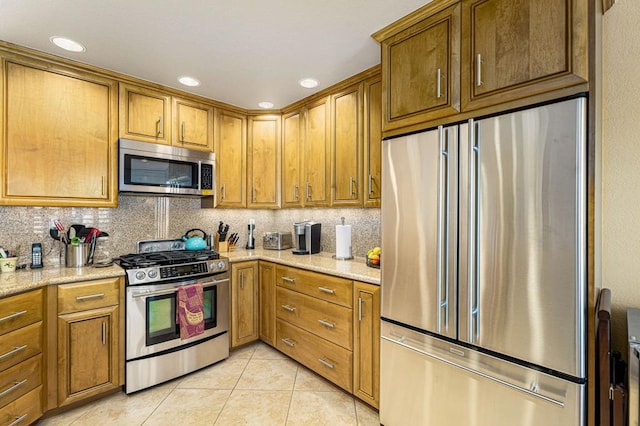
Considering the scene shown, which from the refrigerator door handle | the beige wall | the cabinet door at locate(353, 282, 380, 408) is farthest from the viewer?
the cabinet door at locate(353, 282, 380, 408)

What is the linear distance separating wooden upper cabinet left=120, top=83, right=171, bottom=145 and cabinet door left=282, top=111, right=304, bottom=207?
1.14m

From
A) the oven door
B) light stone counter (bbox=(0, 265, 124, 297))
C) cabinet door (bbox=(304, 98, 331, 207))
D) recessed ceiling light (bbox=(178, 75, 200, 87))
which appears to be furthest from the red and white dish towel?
recessed ceiling light (bbox=(178, 75, 200, 87))

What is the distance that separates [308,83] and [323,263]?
5.18 ft

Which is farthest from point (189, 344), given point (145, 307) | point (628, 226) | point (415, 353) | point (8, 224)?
point (628, 226)

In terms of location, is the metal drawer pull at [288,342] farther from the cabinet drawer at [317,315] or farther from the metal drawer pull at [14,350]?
the metal drawer pull at [14,350]

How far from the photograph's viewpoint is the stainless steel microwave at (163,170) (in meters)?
2.58

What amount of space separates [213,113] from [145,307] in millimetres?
1940

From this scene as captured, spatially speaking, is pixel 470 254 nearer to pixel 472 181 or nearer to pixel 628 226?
pixel 472 181

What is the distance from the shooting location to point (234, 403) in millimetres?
2230

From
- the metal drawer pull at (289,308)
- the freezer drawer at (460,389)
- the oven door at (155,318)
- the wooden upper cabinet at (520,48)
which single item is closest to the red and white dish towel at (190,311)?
the oven door at (155,318)

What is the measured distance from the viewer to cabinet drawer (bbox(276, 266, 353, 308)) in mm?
2239

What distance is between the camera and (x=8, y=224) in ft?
7.60

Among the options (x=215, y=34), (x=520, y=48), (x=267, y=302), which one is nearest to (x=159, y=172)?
(x=215, y=34)

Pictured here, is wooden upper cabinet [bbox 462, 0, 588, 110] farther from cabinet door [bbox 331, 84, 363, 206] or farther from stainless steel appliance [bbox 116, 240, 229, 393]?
stainless steel appliance [bbox 116, 240, 229, 393]
